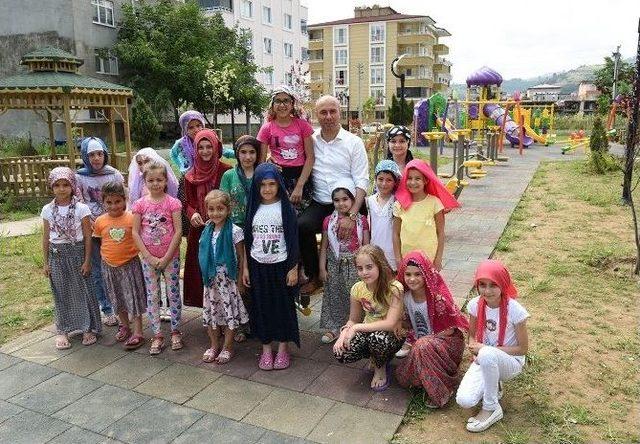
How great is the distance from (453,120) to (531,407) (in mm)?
22884

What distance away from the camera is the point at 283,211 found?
3.78 metres

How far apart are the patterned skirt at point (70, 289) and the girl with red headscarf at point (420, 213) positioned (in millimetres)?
2632

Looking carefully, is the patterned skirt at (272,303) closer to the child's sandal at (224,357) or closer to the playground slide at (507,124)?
the child's sandal at (224,357)

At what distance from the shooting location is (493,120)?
74.9 feet

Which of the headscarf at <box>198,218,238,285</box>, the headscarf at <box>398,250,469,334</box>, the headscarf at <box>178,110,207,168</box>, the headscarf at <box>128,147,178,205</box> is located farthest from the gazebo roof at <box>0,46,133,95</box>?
the headscarf at <box>398,250,469,334</box>

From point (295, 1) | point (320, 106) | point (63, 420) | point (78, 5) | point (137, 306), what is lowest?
point (63, 420)

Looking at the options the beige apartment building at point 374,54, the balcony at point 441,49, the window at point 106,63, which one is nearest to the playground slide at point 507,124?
the window at point 106,63

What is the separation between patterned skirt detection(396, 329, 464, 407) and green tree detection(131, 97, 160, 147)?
75.6 feet

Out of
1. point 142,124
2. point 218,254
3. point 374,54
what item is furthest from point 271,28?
point 218,254

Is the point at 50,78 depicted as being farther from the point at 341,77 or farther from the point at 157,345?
the point at 341,77

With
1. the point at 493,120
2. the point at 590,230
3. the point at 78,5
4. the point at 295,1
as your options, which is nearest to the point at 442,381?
the point at 590,230

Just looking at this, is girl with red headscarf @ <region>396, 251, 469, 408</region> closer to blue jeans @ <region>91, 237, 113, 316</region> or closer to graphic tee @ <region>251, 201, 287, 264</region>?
graphic tee @ <region>251, 201, 287, 264</region>

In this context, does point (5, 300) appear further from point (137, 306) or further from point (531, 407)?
point (531, 407)

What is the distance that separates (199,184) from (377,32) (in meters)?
59.5
